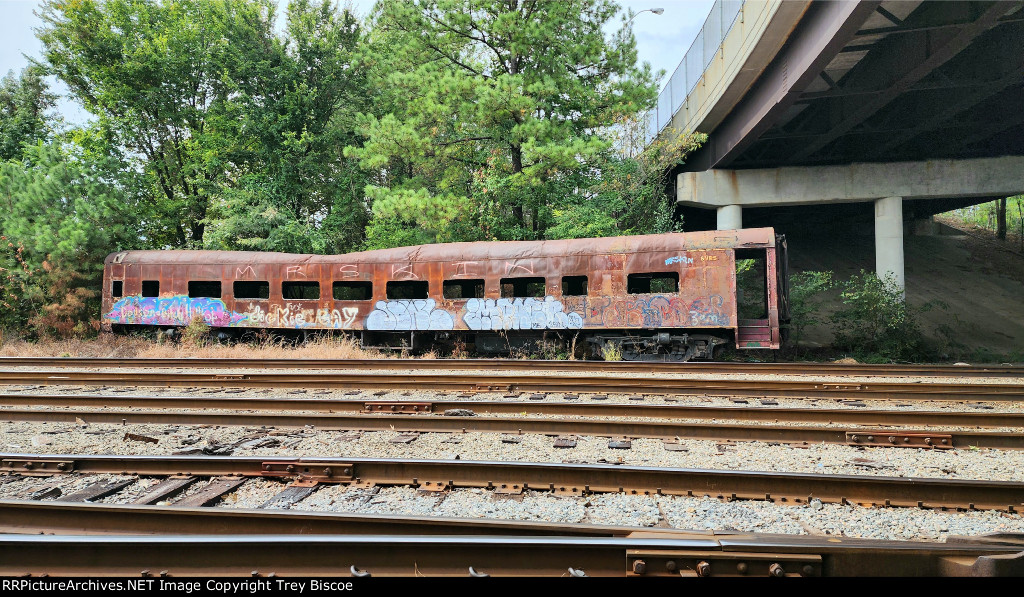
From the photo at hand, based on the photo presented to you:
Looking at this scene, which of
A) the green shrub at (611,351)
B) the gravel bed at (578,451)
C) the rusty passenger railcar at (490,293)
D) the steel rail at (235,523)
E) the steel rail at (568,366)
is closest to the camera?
the steel rail at (235,523)

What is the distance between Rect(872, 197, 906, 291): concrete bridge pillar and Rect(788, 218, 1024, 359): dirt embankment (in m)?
2.06

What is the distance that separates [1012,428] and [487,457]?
21.5 ft

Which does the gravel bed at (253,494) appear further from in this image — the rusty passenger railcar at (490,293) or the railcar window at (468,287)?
the railcar window at (468,287)

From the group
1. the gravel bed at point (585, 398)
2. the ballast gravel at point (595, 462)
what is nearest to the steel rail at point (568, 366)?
the gravel bed at point (585, 398)

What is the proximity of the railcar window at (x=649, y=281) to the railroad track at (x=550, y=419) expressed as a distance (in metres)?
6.50

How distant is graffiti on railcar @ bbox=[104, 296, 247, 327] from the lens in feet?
53.0

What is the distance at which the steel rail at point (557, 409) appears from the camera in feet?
21.0

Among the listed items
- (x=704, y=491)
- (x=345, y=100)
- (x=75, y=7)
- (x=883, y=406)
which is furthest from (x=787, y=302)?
(x=75, y=7)

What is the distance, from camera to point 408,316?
1484cm

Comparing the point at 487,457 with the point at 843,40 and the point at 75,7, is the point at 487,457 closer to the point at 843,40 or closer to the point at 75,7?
the point at 843,40

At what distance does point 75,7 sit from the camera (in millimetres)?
24297

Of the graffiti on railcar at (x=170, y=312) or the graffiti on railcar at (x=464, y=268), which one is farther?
the graffiti on railcar at (x=170, y=312)

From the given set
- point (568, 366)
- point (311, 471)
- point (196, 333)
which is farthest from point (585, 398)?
point (196, 333)

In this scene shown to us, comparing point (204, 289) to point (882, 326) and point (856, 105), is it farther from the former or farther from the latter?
point (882, 326)
